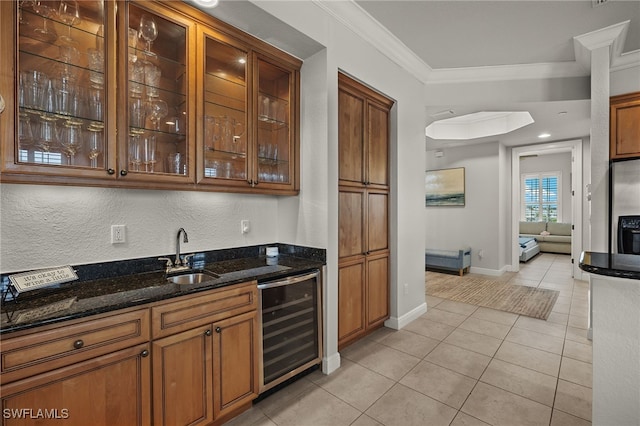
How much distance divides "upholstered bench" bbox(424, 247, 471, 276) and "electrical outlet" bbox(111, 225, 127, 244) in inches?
193

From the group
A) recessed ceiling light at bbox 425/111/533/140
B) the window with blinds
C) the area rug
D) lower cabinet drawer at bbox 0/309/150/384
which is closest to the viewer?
lower cabinet drawer at bbox 0/309/150/384

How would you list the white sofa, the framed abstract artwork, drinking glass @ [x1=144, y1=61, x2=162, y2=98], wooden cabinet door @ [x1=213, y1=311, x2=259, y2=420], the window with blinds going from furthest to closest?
the window with blinds
the white sofa
the framed abstract artwork
drinking glass @ [x1=144, y1=61, x2=162, y2=98]
wooden cabinet door @ [x1=213, y1=311, x2=259, y2=420]

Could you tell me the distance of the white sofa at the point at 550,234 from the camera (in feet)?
26.2

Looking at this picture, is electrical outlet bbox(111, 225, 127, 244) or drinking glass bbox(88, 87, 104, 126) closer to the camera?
drinking glass bbox(88, 87, 104, 126)

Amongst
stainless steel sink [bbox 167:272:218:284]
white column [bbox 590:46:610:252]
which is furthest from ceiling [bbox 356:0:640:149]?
stainless steel sink [bbox 167:272:218:284]

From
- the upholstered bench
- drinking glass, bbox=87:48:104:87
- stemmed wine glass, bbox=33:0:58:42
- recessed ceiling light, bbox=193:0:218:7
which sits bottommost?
the upholstered bench

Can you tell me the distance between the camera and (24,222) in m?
1.60

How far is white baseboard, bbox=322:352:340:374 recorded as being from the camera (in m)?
2.39

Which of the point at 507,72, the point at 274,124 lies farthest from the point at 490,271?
the point at 274,124

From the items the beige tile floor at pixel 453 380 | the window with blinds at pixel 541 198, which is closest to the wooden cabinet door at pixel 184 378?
the beige tile floor at pixel 453 380

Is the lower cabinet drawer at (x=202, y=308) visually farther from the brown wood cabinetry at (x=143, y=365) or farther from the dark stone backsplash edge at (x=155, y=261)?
the dark stone backsplash edge at (x=155, y=261)

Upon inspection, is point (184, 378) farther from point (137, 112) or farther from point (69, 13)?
point (69, 13)

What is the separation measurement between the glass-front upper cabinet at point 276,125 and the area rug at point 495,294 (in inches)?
131

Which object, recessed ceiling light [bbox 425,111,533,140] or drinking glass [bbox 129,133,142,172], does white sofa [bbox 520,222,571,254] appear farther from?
drinking glass [bbox 129,133,142,172]
